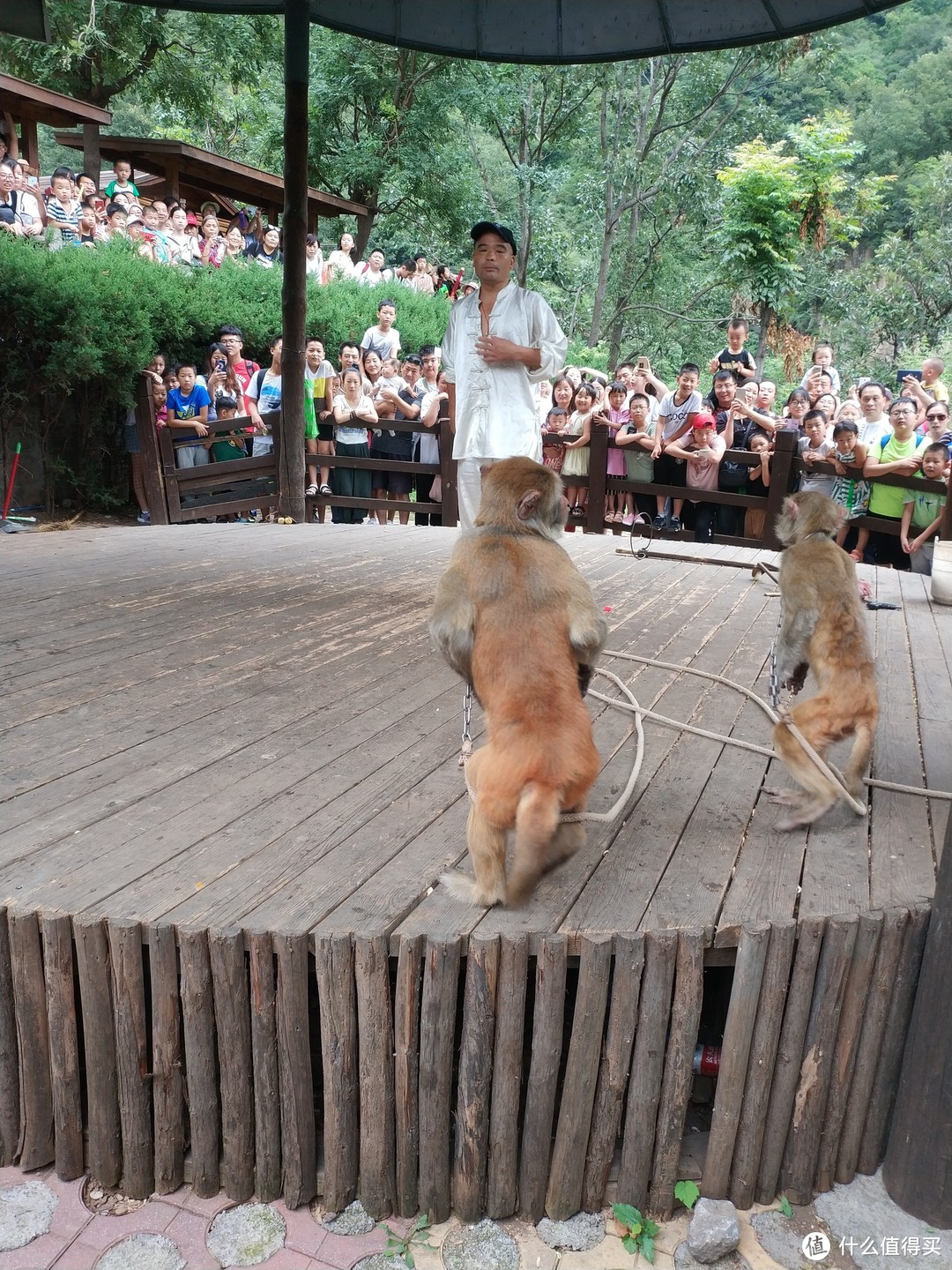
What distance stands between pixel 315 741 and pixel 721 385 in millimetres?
7085

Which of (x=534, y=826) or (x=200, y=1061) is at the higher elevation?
(x=534, y=826)

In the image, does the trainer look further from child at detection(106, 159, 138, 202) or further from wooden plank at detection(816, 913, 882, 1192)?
child at detection(106, 159, 138, 202)

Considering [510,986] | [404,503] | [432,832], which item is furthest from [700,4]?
[510,986]

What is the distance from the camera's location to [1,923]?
235 cm

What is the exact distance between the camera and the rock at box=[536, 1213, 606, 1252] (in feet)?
7.96

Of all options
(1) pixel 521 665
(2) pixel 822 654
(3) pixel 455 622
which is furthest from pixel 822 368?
(1) pixel 521 665

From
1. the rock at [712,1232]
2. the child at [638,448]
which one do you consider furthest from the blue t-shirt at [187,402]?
the rock at [712,1232]

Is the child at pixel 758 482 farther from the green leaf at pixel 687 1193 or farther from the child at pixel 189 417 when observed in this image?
the green leaf at pixel 687 1193

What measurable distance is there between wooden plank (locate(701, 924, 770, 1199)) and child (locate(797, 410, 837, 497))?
665 cm

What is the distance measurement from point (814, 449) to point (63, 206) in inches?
366

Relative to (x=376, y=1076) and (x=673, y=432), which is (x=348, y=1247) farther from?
(x=673, y=432)

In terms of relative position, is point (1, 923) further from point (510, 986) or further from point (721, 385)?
point (721, 385)

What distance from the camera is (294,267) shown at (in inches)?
327

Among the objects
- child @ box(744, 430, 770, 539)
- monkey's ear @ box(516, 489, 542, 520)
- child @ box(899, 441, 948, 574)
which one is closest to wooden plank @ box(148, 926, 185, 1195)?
monkey's ear @ box(516, 489, 542, 520)
